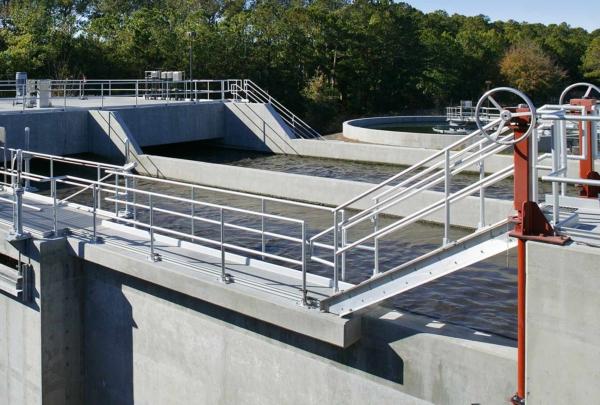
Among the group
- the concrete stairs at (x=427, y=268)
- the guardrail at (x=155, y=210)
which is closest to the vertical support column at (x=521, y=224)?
the concrete stairs at (x=427, y=268)

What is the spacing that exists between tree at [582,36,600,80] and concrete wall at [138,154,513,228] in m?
58.8

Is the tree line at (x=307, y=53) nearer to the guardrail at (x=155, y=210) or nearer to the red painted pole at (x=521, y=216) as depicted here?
the guardrail at (x=155, y=210)

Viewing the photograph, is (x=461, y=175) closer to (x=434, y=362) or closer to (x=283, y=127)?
(x=283, y=127)

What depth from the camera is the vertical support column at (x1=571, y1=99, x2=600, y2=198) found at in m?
7.79

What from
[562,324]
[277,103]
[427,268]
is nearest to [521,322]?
[562,324]

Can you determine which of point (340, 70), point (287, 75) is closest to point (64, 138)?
point (287, 75)

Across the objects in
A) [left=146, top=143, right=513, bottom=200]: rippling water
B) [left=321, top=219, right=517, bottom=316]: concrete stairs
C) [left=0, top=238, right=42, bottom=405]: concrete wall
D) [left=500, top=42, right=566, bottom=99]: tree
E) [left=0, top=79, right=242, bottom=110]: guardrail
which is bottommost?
[left=0, top=238, right=42, bottom=405]: concrete wall

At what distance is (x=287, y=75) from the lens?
51875 millimetres

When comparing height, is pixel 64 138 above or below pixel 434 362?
above

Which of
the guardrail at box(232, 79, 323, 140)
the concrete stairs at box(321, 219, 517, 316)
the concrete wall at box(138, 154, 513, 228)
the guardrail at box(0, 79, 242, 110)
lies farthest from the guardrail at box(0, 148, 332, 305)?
the guardrail at box(232, 79, 323, 140)

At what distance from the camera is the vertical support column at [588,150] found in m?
7.79

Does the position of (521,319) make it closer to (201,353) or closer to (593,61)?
(201,353)

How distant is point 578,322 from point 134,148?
19.0 m

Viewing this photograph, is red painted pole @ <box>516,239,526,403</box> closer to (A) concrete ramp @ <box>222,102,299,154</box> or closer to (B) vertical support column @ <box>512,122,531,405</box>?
(B) vertical support column @ <box>512,122,531,405</box>
